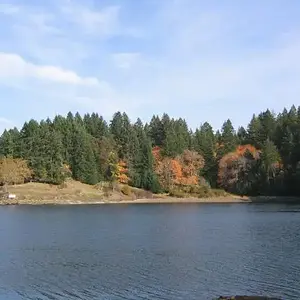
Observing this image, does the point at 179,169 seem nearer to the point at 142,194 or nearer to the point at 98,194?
the point at 142,194

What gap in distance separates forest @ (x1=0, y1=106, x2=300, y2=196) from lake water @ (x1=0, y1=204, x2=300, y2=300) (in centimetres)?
7136

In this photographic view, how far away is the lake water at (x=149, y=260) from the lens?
35.8 meters

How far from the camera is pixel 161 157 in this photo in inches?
6580

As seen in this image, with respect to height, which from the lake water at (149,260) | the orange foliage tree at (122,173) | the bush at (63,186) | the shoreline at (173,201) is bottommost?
the lake water at (149,260)

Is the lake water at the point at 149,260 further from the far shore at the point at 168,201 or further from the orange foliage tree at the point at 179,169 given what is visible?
the orange foliage tree at the point at 179,169

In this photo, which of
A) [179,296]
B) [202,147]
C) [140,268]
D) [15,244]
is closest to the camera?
[179,296]

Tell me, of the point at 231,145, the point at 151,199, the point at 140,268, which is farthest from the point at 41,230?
the point at 231,145

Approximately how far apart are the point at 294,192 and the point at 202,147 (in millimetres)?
33937

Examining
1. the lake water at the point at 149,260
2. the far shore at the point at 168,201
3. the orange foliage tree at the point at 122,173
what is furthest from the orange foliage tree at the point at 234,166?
the lake water at the point at 149,260

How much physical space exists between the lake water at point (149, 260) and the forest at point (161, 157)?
71.4 m

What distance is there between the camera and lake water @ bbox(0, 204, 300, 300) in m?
35.8

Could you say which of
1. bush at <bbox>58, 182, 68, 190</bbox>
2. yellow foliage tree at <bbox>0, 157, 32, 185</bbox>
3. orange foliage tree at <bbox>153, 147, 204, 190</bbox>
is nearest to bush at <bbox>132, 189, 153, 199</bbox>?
orange foliage tree at <bbox>153, 147, 204, 190</bbox>

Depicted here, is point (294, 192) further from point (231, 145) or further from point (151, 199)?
point (151, 199)

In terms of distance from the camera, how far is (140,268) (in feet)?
142
